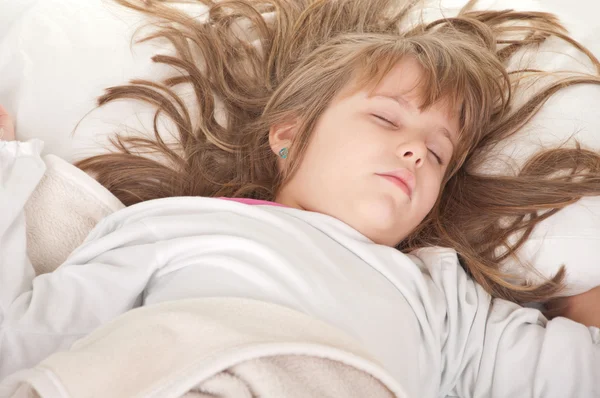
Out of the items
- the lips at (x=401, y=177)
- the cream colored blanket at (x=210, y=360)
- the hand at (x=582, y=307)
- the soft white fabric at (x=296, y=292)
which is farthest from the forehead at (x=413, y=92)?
the cream colored blanket at (x=210, y=360)

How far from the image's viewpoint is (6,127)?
138 cm

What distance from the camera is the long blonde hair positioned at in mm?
1354

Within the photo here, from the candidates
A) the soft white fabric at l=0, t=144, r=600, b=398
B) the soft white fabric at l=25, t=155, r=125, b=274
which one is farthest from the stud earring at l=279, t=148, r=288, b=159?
the soft white fabric at l=25, t=155, r=125, b=274

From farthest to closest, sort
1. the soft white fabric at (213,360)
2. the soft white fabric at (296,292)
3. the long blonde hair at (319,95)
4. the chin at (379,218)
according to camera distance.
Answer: the long blonde hair at (319,95) < the chin at (379,218) < the soft white fabric at (296,292) < the soft white fabric at (213,360)

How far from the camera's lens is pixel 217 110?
153 centimetres

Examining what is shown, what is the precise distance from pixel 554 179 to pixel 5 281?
38.1 inches

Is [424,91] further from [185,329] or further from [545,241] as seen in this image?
[185,329]

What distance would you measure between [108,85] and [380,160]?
0.61m

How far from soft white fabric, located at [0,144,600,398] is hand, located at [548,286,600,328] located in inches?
2.9

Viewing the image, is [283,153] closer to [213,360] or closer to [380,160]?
[380,160]

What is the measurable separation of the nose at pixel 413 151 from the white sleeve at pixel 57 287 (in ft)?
1.47

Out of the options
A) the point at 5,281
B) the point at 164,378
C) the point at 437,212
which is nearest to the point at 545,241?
the point at 437,212

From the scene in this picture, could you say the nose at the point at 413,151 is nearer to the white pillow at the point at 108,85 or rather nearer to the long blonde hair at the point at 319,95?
the long blonde hair at the point at 319,95

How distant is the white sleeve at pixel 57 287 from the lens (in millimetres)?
1103
